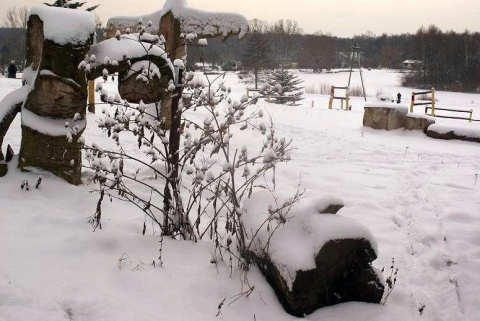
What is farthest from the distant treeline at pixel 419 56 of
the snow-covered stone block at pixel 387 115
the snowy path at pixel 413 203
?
the snowy path at pixel 413 203

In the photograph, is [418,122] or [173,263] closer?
[173,263]

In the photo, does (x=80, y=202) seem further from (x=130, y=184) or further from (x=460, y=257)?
(x=460, y=257)

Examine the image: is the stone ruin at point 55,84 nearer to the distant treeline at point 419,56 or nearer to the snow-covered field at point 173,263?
the snow-covered field at point 173,263

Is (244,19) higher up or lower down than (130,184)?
higher up

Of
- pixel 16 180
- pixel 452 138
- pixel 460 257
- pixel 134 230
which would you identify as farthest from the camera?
pixel 452 138

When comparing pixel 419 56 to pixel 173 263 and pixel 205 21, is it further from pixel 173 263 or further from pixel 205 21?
pixel 173 263

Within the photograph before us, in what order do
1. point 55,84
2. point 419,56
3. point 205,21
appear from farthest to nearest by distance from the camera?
point 419,56 → point 205,21 → point 55,84

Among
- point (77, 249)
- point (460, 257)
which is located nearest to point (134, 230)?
point (77, 249)

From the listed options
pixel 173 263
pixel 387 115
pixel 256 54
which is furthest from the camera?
pixel 256 54

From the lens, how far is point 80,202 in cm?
374

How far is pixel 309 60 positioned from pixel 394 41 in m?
30.2

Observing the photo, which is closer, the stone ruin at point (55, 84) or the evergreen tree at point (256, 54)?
the stone ruin at point (55, 84)

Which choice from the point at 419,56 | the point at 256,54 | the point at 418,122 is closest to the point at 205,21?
the point at 418,122

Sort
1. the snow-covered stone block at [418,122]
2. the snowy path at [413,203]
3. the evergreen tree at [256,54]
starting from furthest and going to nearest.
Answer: the evergreen tree at [256,54] → the snow-covered stone block at [418,122] → the snowy path at [413,203]
